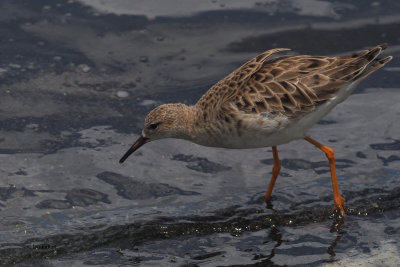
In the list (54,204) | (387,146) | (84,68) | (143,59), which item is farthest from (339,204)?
(84,68)

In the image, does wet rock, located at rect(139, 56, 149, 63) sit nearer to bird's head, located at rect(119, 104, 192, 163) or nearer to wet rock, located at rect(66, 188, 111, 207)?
bird's head, located at rect(119, 104, 192, 163)

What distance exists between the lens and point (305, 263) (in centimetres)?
669

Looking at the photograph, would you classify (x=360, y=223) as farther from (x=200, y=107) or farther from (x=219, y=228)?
(x=200, y=107)

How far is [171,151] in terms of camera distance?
9.20 m

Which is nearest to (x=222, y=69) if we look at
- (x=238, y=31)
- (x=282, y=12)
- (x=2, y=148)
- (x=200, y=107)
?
(x=238, y=31)

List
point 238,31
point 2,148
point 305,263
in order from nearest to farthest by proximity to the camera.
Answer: point 305,263 → point 2,148 → point 238,31

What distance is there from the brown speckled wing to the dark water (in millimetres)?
1282

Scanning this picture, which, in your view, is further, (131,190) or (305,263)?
(131,190)

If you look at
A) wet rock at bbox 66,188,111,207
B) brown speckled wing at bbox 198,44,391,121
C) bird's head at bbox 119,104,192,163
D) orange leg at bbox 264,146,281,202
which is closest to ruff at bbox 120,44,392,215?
brown speckled wing at bbox 198,44,391,121

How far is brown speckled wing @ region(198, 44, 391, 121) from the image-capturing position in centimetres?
750

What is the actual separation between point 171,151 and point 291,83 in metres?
2.30

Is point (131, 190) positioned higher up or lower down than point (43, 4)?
lower down

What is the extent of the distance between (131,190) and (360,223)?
2820 mm

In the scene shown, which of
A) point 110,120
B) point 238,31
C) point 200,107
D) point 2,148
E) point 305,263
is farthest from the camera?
point 238,31
